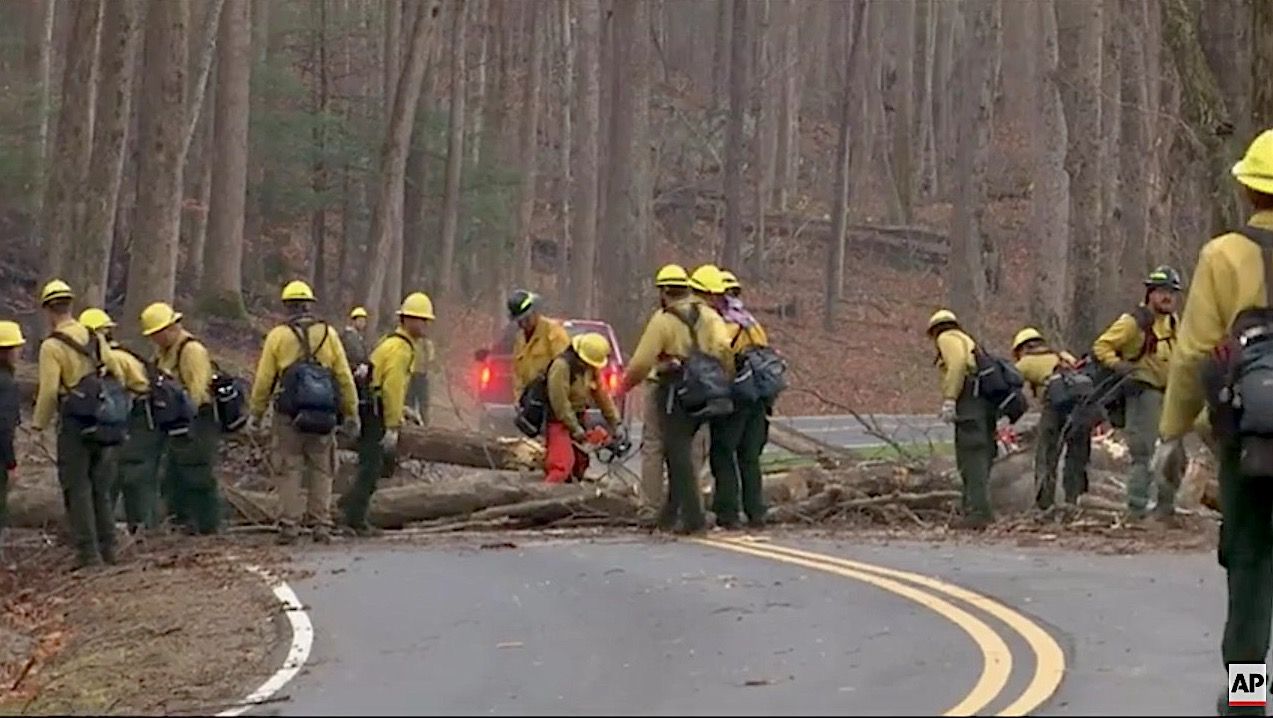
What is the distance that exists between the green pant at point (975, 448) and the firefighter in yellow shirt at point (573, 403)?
124 inches

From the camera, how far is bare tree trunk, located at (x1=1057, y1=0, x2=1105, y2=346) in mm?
27844

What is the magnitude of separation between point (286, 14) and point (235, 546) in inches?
1165

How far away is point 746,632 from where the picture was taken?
11523mm

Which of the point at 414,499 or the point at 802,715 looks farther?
the point at 414,499

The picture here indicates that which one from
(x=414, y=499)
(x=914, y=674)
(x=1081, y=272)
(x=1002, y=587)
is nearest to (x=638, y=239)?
(x=1081, y=272)

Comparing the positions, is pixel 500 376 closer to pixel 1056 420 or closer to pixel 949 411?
pixel 1056 420

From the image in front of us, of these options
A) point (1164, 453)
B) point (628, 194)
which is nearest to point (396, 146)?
point (628, 194)

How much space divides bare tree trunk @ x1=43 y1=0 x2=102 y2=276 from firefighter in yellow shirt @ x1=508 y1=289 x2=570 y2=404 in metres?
9.05

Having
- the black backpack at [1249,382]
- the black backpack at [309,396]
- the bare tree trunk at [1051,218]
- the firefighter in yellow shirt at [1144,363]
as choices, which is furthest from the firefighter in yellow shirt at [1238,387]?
the bare tree trunk at [1051,218]

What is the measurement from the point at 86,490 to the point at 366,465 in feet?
8.66

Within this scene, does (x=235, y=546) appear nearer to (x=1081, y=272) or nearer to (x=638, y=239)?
(x=1081, y=272)

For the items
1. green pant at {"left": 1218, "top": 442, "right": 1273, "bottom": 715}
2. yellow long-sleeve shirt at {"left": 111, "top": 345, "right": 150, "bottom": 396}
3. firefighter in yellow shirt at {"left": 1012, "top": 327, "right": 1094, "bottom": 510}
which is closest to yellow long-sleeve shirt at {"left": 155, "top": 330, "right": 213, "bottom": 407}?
yellow long-sleeve shirt at {"left": 111, "top": 345, "right": 150, "bottom": 396}

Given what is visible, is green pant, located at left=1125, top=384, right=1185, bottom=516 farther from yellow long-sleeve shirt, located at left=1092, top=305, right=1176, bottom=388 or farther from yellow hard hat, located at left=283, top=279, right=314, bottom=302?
yellow hard hat, located at left=283, top=279, right=314, bottom=302

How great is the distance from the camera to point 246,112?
121ft
